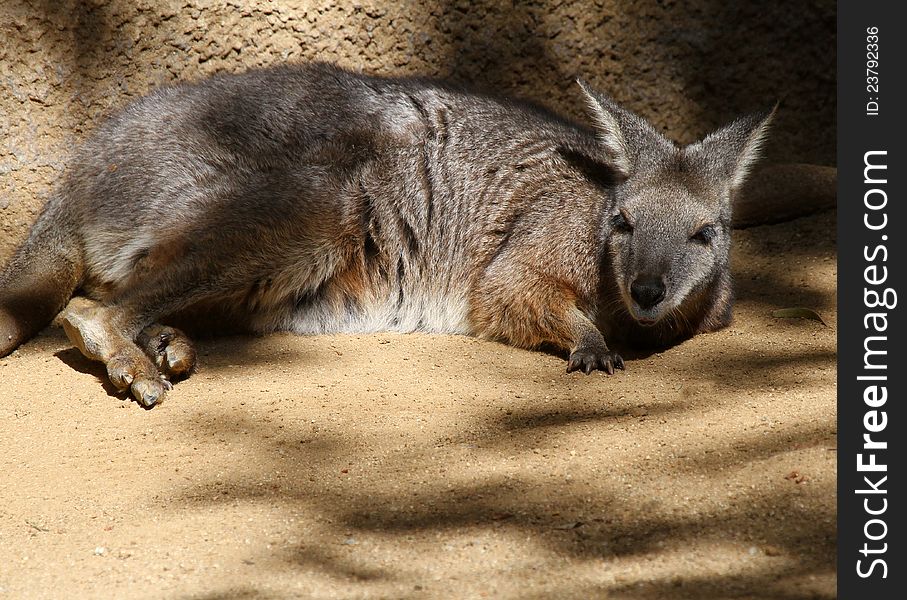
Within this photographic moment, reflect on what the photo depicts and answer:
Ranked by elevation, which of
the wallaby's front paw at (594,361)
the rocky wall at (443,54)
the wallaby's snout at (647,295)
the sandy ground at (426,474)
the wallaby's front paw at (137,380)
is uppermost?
the rocky wall at (443,54)

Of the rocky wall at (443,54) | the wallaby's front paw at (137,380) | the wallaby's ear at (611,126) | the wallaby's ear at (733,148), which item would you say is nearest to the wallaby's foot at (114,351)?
the wallaby's front paw at (137,380)

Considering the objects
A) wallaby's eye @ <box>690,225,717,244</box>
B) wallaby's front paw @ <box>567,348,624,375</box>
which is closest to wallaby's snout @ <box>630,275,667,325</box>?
wallaby's front paw @ <box>567,348,624,375</box>

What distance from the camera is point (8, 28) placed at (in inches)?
208

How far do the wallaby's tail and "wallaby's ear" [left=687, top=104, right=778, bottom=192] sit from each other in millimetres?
3209

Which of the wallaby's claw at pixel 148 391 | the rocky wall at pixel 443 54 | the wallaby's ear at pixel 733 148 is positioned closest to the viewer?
the wallaby's claw at pixel 148 391

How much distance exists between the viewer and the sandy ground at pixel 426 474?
290 centimetres

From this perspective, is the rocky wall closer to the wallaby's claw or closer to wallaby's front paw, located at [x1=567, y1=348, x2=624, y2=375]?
the wallaby's claw

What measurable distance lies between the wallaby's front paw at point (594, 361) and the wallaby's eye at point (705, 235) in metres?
0.67

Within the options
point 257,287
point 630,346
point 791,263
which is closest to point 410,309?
point 257,287

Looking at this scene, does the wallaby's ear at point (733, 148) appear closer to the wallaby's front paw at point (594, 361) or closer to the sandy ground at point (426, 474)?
the sandy ground at point (426, 474)

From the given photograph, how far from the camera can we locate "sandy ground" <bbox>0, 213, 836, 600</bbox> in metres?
2.90

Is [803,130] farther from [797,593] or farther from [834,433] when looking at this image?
[797,593]

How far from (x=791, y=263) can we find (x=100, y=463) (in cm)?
400

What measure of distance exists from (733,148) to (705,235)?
0.51 m
